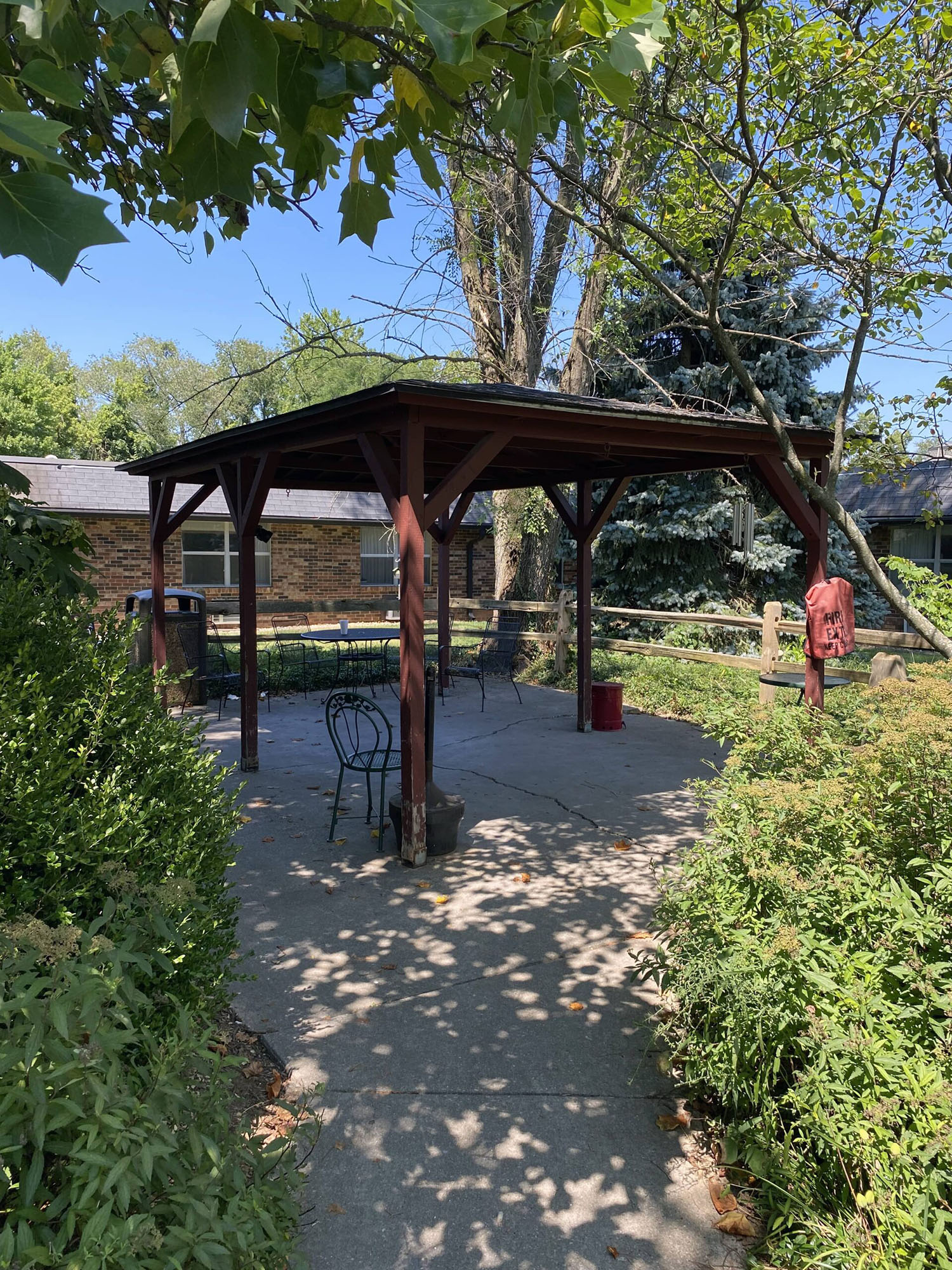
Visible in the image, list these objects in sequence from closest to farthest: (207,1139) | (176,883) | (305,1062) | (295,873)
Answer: (207,1139)
(176,883)
(305,1062)
(295,873)

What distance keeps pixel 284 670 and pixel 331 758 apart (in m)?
5.28

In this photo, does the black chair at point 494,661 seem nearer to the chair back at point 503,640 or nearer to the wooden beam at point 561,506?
the chair back at point 503,640

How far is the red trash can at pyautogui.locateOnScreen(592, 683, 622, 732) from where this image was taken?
390 inches

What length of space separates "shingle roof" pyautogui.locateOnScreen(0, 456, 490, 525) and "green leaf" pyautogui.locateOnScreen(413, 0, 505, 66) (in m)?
16.6

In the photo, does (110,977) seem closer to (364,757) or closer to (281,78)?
(281,78)

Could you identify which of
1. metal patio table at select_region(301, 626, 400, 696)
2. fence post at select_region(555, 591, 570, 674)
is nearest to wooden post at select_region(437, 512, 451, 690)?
metal patio table at select_region(301, 626, 400, 696)

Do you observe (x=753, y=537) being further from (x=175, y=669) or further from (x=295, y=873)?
(x=295, y=873)

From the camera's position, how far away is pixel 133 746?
2732 millimetres

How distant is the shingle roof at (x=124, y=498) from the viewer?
18219 millimetres

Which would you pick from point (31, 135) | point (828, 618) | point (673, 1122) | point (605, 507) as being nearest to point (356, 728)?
point (828, 618)

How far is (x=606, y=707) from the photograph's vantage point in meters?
9.93

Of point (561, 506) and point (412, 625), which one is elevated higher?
A: point (561, 506)

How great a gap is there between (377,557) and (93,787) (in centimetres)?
1949

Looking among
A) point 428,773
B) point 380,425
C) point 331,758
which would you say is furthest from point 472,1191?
point 331,758
